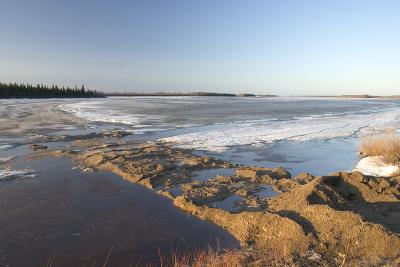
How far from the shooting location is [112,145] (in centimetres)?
1611

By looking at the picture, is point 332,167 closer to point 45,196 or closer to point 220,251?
point 220,251

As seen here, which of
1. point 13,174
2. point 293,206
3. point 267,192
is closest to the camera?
point 293,206

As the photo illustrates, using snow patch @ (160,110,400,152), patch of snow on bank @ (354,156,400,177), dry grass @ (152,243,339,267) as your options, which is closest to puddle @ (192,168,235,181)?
snow patch @ (160,110,400,152)

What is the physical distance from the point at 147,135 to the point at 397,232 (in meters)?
14.9

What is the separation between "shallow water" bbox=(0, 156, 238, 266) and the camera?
612 centimetres

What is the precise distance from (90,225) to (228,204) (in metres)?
2.87

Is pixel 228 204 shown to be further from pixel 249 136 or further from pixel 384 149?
pixel 249 136

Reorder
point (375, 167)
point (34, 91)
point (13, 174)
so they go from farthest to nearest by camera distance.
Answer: point (34, 91) < point (375, 167) < point (13, 174)

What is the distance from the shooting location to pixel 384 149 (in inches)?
509

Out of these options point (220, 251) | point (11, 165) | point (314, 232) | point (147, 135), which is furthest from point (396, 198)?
point (147, 135)

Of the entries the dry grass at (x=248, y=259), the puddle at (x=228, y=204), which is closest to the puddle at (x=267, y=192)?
the puddle at (x=228, y=204)

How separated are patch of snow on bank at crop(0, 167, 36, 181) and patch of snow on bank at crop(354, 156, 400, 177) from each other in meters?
9.54

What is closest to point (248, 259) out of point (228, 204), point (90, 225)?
point (228, 204)

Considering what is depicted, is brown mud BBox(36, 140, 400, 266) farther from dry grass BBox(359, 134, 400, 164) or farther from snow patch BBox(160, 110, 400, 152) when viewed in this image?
snow patch BBox(160, 110, 400, 152)
